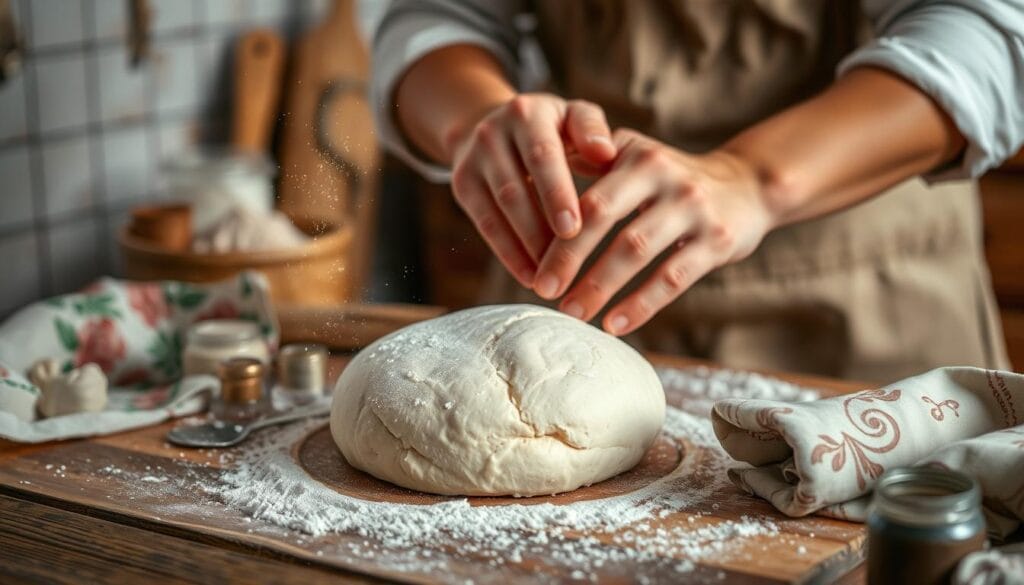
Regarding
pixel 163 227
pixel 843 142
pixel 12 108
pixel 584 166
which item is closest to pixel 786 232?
pixel 843 142

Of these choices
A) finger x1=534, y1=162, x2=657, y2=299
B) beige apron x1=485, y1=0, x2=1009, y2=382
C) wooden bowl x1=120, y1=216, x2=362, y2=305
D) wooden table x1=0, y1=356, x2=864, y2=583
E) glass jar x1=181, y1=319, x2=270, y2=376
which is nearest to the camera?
wooden table x1=0, y1=356, x2=864, y2=583

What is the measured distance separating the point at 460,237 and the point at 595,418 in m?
1.51

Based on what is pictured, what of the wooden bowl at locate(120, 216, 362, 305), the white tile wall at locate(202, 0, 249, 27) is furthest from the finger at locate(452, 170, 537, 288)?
the white tile wall at locate(202, 0, 249, 27)

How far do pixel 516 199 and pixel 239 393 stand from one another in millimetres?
331

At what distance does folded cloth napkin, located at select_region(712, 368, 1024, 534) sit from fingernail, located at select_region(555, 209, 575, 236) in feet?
0.67

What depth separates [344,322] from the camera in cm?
136

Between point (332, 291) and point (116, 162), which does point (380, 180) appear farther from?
point (332, 291)

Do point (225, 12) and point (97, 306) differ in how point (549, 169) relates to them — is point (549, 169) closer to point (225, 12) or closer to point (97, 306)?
point (97, 306)

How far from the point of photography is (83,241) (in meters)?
2.07

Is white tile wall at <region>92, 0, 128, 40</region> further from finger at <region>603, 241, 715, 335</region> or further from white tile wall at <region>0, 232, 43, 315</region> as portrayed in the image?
finger at <region>603, 241, 715, 335</region>

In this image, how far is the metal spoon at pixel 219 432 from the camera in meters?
1.11

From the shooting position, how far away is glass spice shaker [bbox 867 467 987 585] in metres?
0.73

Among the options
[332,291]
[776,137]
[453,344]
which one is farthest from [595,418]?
[332,291]

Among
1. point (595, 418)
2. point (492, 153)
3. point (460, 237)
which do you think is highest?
point (492, 153)
